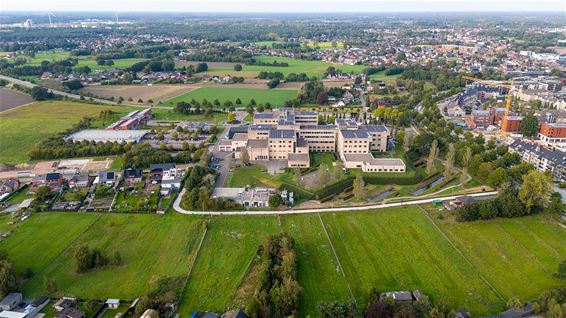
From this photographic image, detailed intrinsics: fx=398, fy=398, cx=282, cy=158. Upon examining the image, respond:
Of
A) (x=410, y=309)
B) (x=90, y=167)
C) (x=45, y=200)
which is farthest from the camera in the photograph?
(x=90, y=167)

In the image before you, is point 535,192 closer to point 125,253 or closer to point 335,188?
point 335,188

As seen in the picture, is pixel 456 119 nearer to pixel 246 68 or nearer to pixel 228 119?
pixel 228 119

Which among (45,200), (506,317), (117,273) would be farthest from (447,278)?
(45,200)

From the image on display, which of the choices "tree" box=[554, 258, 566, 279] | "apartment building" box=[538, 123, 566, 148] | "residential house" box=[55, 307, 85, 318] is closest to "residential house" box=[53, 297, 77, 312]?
"residential house" box=[55, 307, 85, 318]

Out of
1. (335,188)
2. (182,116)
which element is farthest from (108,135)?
(335,188)

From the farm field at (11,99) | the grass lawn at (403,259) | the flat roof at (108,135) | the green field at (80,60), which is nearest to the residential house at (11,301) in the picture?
the grass lawn at (403,259)

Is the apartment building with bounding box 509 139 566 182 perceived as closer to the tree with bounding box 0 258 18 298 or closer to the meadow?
the meadow

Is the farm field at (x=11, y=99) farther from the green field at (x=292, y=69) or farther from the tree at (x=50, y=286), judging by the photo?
the tree at (x=50, y=286)
